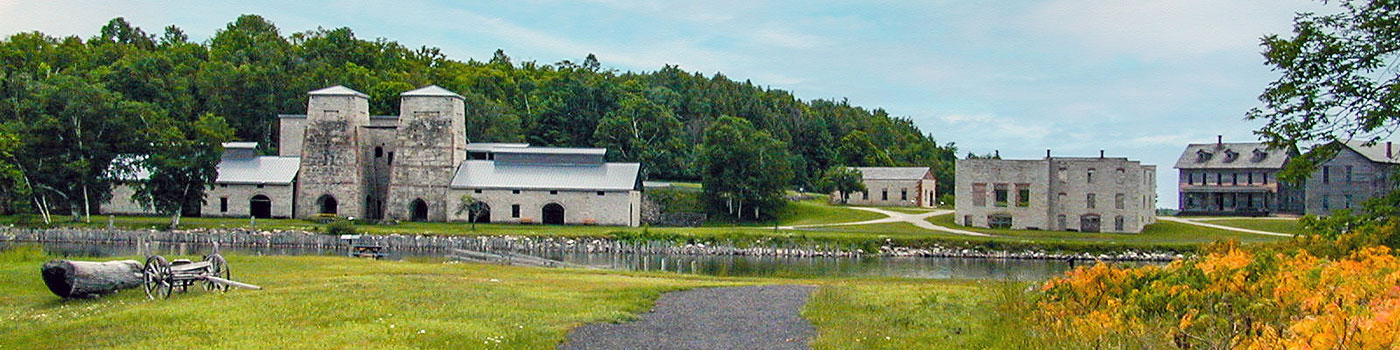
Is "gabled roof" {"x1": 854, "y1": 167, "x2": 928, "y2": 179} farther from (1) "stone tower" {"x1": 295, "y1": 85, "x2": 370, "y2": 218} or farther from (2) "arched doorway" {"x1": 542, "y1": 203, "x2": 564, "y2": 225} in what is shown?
(1) "stone tower" {"x1": 295, "y1": 85, "x2": 370, "y2": 218}

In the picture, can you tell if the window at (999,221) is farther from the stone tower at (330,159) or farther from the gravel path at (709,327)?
the gravel path at (709,327)

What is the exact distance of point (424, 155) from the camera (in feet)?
216

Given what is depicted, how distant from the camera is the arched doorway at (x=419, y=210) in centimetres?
6638

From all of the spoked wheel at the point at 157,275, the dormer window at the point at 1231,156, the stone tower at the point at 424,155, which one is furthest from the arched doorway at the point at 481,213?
the dormer window at the point at 1231,156

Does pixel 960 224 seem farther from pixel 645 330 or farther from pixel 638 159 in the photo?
pixel 645 330

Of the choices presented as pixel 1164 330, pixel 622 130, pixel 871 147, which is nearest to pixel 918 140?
pixel 871 147

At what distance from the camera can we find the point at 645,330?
15906mm

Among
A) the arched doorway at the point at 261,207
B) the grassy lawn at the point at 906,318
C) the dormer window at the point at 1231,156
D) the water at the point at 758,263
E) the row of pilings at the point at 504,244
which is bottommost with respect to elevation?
the water at the point at 758,263

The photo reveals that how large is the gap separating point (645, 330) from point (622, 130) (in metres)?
74.0

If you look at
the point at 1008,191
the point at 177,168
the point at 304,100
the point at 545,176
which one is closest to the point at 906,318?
the point at 545,176

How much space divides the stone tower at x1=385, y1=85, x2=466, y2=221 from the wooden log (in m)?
46.4

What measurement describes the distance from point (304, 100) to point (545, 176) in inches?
1140

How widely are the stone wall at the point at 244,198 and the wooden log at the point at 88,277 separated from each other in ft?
157

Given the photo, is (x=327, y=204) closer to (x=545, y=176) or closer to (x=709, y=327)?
(x=545, y=176)
